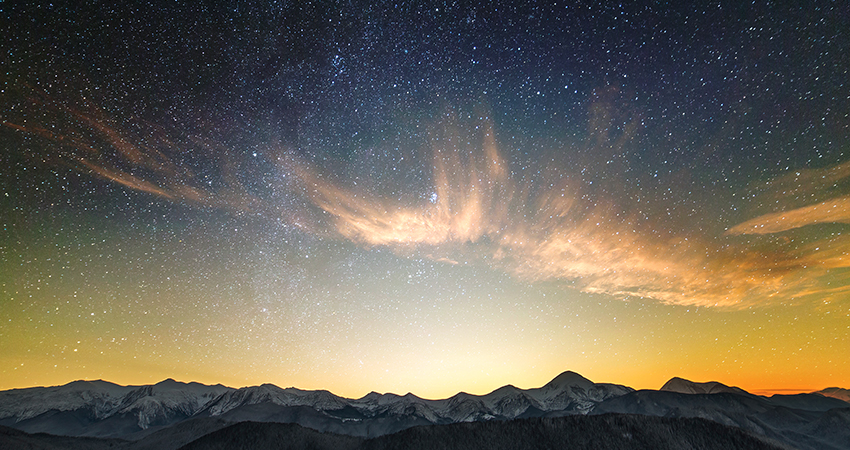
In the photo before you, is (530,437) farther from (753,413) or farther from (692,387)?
(692,387)

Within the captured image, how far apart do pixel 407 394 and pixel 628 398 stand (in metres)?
111

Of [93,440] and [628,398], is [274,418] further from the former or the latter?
[628,398]

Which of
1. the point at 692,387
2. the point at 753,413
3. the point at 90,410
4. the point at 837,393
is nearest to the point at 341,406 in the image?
the point at 90,410

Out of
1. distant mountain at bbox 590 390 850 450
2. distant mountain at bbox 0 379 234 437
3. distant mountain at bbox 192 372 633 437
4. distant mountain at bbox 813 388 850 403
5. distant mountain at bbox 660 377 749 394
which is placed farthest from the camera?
distant mountain at bbox 0 379 234 437

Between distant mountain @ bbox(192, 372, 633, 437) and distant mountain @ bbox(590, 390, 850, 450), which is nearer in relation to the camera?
distant mountain @ bbox(590, 390, 850, 450)

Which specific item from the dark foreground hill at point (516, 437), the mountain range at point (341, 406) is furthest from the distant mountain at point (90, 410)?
the dark foreground hill at point (516, 437)

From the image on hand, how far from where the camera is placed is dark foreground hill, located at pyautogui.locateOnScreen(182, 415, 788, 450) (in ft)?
114

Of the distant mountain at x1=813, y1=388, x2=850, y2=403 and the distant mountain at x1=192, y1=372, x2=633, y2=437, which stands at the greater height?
the distant mountain at x1=813, y1=388, x2=850, y2=403

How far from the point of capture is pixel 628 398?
6388 inches

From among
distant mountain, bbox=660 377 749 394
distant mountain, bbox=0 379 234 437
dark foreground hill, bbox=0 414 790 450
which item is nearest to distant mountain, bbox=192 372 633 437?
distant mountain, bbox=660 377 749 394

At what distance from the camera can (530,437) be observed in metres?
40.1

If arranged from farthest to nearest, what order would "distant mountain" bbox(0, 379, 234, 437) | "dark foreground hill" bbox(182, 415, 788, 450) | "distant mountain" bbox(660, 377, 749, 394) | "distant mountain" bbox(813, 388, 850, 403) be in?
"distant mountain" bbox(0, 379, 234, 437) < "distant mountain" bbox(813, 388, 850, 403) < "distant mountain" bbox(660, 377, 749, 394) < "dark foreground hill" bbox(182, 415, 788, 450)

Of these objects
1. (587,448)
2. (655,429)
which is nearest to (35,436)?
(587,448)

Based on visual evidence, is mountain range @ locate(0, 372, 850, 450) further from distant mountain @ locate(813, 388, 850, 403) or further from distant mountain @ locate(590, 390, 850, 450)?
distant mountain @ locate(590, 390, 850, 450)
